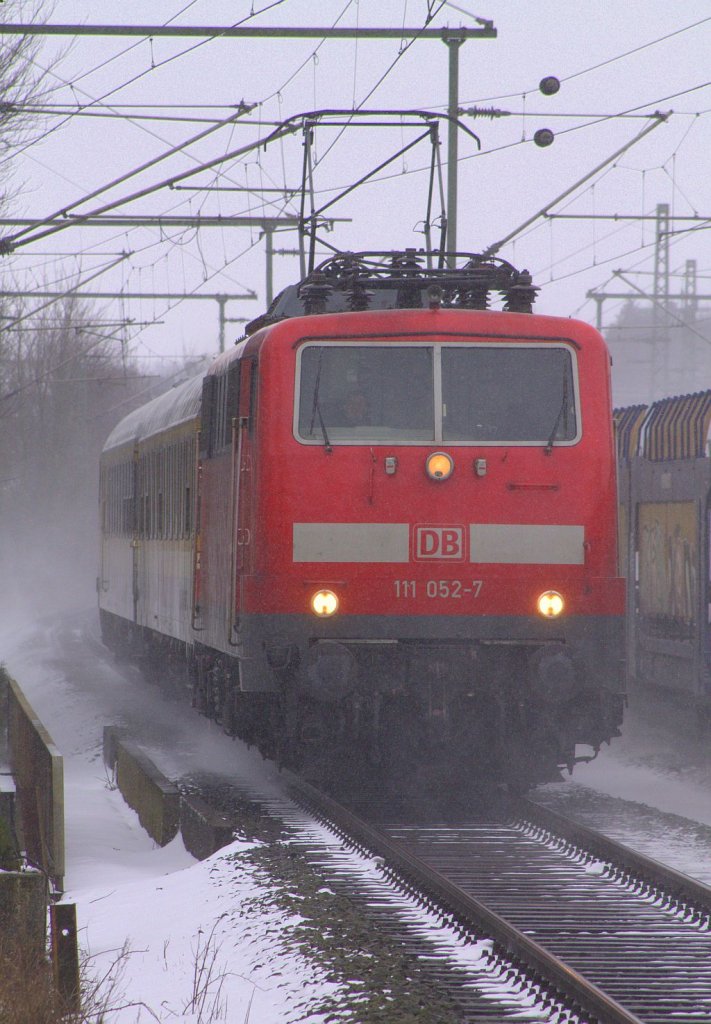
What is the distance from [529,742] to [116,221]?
14542 mm

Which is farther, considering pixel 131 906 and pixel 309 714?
pixel 309 714

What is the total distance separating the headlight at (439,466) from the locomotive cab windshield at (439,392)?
0.45ft

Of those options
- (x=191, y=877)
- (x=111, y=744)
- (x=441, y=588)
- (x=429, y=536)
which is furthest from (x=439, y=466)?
(x=111, y=744)

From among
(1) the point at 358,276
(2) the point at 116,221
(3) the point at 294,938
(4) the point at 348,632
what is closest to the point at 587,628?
(4) the point at 348,632

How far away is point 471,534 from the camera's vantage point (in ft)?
34.4

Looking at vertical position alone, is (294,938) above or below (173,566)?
below

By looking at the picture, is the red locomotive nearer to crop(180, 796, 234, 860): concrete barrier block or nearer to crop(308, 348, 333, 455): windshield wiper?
crop(308, 348, 333, 455): windshield wiper

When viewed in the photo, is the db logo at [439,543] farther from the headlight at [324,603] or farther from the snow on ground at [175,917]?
the snow on ground at [175,917]

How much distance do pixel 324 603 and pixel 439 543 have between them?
0.82 meters

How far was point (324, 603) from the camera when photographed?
33.8ft

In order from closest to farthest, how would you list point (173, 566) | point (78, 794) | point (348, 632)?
point (348, 632) < point (78, 794) < point (173, 566)

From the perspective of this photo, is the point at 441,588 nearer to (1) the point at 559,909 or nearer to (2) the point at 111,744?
(1) the point at 559,909

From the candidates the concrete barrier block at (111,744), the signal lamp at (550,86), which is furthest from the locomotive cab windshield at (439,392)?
the signal lamp at (550,86)

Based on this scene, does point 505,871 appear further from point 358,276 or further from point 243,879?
point 358,276
